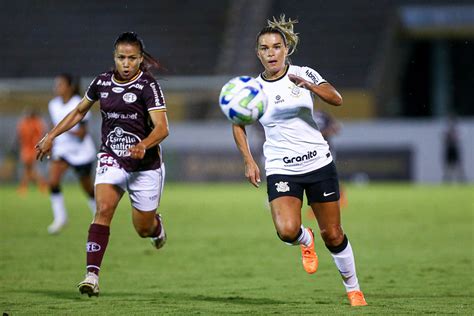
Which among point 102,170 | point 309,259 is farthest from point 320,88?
point 102,170

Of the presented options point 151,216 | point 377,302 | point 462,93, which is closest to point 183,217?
point 151,216

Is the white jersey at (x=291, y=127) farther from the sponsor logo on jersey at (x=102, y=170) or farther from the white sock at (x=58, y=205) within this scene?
the white sock at (x=58, y=205)

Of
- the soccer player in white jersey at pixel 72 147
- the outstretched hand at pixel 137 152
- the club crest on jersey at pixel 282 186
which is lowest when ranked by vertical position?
the club crest on jersey at pixel 282 186

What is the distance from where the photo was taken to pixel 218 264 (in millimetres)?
11945

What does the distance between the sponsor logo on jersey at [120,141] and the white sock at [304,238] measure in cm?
164

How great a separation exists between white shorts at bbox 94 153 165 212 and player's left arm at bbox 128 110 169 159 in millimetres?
473

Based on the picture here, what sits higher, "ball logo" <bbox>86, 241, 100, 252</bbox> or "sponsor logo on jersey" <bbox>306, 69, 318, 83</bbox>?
"sponsor logo on jersey" <bbox>306, 69, 318, 83</bbox>

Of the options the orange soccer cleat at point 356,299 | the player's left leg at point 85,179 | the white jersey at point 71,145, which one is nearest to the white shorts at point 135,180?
the orange soccer cleat at point 356,299

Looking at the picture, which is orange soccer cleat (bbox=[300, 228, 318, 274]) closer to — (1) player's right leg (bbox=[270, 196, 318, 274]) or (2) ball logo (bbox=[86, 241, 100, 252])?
(1) player's right leg (bbox=[270, 196, 318, 274])

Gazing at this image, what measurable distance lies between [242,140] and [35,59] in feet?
103

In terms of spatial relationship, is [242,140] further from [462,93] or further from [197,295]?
[462,93]

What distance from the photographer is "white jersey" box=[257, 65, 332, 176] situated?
8312 millimetres

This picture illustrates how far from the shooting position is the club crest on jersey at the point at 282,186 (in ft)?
27.6

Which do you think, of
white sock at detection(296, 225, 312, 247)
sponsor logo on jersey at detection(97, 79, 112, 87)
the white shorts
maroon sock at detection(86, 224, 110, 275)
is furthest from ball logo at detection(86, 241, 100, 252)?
white sock at detection(296, 225, 312, 247)
